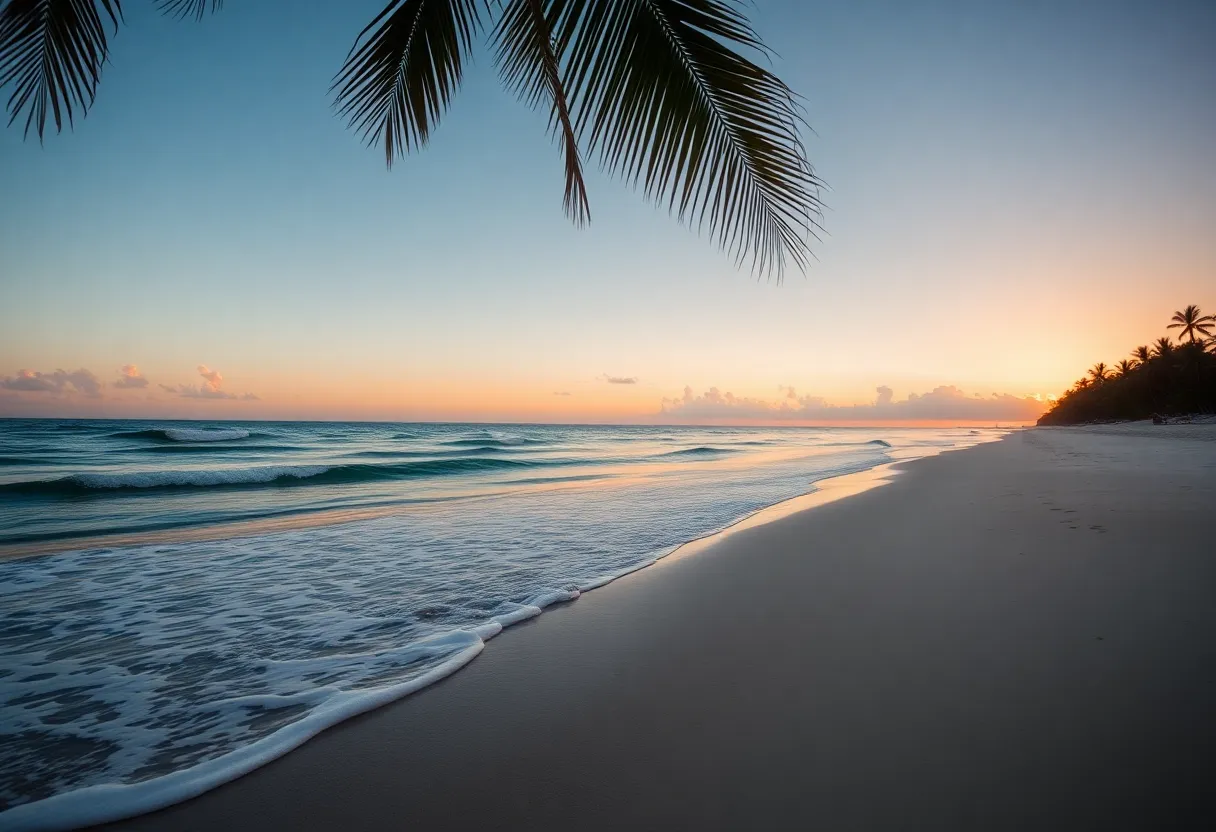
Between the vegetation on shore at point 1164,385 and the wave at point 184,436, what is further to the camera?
the vegetation on shore at point 1164,385

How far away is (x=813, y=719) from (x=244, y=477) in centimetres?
1702

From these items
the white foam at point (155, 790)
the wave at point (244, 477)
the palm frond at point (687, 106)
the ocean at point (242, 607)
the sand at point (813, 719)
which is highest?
the palm frond at point (687, 106)

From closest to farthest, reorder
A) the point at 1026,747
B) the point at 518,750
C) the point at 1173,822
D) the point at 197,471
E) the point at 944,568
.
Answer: the point at 1173,822, the point at 1026,747, the point at 518,750, the point at 944,568, the point at 197,471

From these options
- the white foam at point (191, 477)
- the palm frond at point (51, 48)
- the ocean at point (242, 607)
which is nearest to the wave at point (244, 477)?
the white foam at point (191, 477)

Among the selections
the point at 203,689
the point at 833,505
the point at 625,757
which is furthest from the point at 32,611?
the point at 833,505

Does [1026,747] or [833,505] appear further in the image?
[833,505]

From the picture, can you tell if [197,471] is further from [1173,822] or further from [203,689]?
[1173,822]

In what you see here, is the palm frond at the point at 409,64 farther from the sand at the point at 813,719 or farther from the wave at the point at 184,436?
the wave at the point at 184,436

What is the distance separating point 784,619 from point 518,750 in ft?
6.78

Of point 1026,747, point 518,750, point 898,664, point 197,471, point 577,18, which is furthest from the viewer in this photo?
point 197,471

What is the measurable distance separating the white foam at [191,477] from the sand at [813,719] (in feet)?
47.7

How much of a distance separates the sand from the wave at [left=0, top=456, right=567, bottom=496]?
563 inches

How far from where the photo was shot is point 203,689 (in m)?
2.85

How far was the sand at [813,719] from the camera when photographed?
5.73ft
